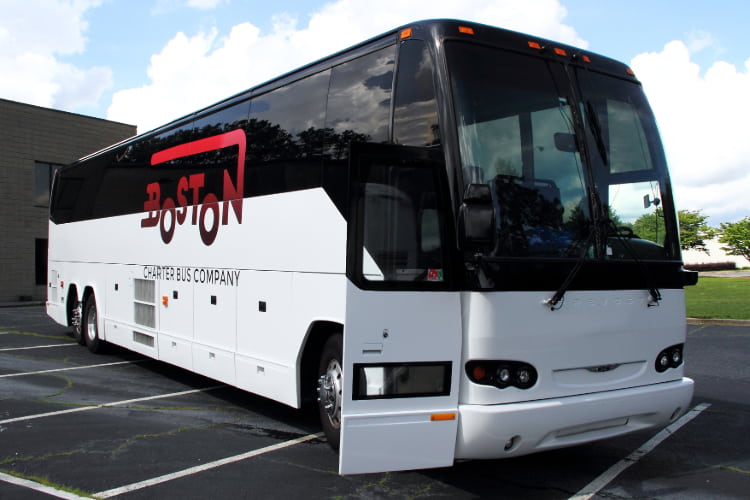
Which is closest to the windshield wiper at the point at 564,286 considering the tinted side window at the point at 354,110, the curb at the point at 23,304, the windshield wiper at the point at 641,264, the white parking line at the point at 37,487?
the windshield wiper at the point at 641,264

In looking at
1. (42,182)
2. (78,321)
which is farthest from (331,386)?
(42,182)

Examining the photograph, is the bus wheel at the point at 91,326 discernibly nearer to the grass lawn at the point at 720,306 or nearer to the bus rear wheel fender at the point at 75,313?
the bus rear wheel fender at the point at 75,313

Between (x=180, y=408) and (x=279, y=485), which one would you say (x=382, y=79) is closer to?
(x=279, y=485)

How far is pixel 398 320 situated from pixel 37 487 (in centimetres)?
300

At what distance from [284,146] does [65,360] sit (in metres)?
7.02

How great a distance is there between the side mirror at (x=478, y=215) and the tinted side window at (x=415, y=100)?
627 millimetres

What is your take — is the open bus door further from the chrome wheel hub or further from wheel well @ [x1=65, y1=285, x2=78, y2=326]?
wheel well @ [x1=65, y1=285, x2=78, y2=326]

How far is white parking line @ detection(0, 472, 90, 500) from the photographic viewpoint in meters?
4.90

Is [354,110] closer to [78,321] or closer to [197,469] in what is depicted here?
[197,469]

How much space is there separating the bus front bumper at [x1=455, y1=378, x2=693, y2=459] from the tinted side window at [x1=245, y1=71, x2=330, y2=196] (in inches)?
102

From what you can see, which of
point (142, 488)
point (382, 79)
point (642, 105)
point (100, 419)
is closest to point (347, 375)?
point (142, 488)

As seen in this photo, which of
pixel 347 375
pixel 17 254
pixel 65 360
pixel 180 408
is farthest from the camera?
pixel 17 254

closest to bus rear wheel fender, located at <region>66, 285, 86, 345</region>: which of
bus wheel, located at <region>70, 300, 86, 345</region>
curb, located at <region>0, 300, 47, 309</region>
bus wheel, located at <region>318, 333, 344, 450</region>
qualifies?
bus wheel, located at <region>70, 300, 86, 345</region>

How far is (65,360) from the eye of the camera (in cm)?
1139
